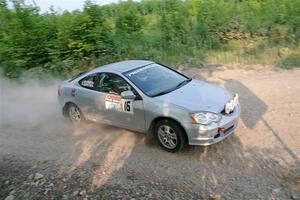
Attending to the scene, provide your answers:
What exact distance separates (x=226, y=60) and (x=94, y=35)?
4954 mm

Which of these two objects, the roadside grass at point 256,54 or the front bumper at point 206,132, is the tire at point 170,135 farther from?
the roadside grass at point 256,54

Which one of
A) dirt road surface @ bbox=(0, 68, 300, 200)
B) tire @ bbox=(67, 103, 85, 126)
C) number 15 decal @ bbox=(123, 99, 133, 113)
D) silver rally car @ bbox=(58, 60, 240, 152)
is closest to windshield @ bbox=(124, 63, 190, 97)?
silver rally car @ bbox=(58, 60, 240, 152)

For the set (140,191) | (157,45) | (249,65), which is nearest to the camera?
(140,191)

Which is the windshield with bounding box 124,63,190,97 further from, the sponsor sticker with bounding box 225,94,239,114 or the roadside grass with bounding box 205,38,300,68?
the roadside grass with bounding box 205,38,300,68

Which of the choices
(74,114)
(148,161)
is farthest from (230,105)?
(74,114)

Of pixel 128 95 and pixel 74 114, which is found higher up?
pixel 128 95

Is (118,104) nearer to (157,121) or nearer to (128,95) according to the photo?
(128,95)

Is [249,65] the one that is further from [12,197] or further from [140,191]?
[12,197]

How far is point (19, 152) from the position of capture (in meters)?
7.44

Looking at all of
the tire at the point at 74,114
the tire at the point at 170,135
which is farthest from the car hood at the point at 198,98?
the tire at the point at 74,114

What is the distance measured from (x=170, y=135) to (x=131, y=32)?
8521 millimetres

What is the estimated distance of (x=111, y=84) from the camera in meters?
7.42

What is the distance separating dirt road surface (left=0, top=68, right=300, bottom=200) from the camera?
547cm

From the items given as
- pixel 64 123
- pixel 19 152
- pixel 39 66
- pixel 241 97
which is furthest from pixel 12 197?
pixel 39 66
